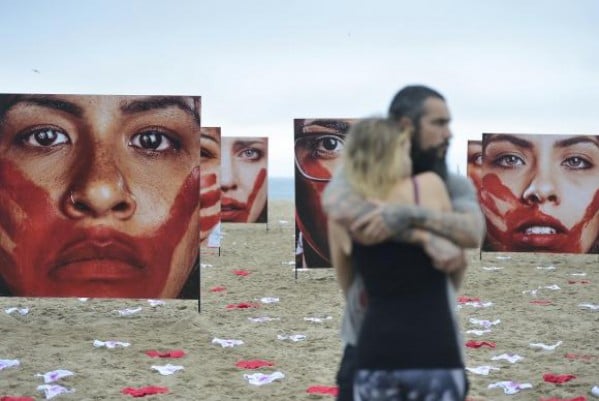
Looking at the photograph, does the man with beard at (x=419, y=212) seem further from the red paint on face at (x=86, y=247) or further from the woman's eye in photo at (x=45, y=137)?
the woman's eye in photo at (x=45, y=137)

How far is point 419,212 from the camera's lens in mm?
2232

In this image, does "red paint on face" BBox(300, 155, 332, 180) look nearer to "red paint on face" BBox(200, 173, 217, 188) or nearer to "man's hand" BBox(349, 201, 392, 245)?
"red paint on face" BBox(200, 173, 217, 188)

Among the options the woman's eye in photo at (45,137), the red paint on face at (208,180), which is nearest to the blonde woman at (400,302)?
the woman's eye in photo at (45,137)

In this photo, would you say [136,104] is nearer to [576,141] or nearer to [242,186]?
[576,141]

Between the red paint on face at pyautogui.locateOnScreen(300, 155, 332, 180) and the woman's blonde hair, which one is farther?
the red paint on face at pyautogui.locateOnScreen(300, 155, 332, 180)

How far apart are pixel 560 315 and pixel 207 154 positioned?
7.08 metres

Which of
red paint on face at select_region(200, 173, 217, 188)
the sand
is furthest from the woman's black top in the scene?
red paint on face at select_region(200, 173, 217, 188)

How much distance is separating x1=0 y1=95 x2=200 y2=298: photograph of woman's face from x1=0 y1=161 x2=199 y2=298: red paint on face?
0.01 metres

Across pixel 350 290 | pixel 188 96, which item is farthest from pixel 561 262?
pixel 350 290

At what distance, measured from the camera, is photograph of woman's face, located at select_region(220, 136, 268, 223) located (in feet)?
59.9

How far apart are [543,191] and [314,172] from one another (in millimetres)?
4725

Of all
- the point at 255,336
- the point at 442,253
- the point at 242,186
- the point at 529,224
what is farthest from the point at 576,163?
the point at 442,253

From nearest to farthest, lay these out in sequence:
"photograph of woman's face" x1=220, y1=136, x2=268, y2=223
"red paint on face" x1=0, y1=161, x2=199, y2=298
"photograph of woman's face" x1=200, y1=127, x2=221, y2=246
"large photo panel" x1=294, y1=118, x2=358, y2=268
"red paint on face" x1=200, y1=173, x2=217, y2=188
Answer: "red paint on face" x1=0, y1=161, x2=199, y2=298
"large photo panel" x1=294, y1=118, x2=358, y2=268
"photograph of woman's face" x1=200, y1=127, x2=221, y2=246
"red paint on face" x1=200, y1=173, x2=217, y2=188
"photograph of woman's face" x1=220, y1=136, x2=268, y2=223

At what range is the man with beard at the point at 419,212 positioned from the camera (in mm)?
2219
